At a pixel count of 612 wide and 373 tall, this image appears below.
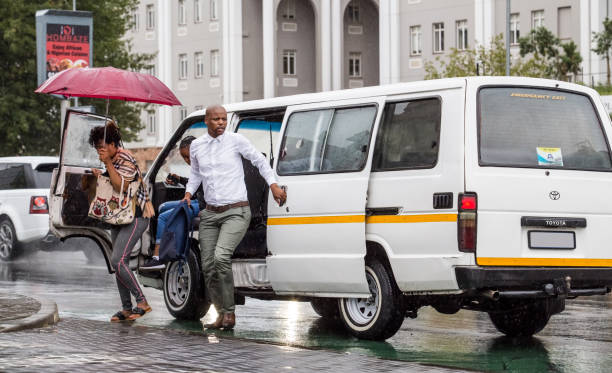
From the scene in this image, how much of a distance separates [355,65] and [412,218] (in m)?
67.1

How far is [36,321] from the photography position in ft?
34.6

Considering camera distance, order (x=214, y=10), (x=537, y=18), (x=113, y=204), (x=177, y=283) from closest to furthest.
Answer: (x=113, y=204)
(x=177, y=283)
(x=537, y=18)
(x=214, y=10)

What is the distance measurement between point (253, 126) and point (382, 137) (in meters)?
2.16

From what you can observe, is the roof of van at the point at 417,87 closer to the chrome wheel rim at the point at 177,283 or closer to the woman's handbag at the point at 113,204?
the woman's handbag at the point at 113,204

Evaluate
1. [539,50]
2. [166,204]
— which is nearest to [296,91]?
[539,50]

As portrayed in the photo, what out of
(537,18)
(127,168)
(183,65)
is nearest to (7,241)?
(127,168)

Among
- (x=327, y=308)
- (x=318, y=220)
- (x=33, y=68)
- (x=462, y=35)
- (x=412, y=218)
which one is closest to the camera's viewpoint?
(x=412, y=218)

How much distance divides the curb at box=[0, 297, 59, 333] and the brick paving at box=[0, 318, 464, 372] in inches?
3.2

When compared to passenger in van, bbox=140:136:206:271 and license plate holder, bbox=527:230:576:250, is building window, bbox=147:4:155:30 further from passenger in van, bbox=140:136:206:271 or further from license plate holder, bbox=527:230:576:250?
license plate holder, bbox=527:230:576:250

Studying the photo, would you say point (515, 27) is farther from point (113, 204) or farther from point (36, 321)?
point (36, 321)

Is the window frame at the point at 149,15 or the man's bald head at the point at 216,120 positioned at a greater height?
the window frame at the point at 149,15

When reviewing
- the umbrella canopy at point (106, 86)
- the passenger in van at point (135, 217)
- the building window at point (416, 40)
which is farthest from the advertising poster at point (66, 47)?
the building window at point (416, 40)

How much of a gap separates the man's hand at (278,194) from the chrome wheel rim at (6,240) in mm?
13191

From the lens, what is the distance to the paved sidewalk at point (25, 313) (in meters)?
10.4
